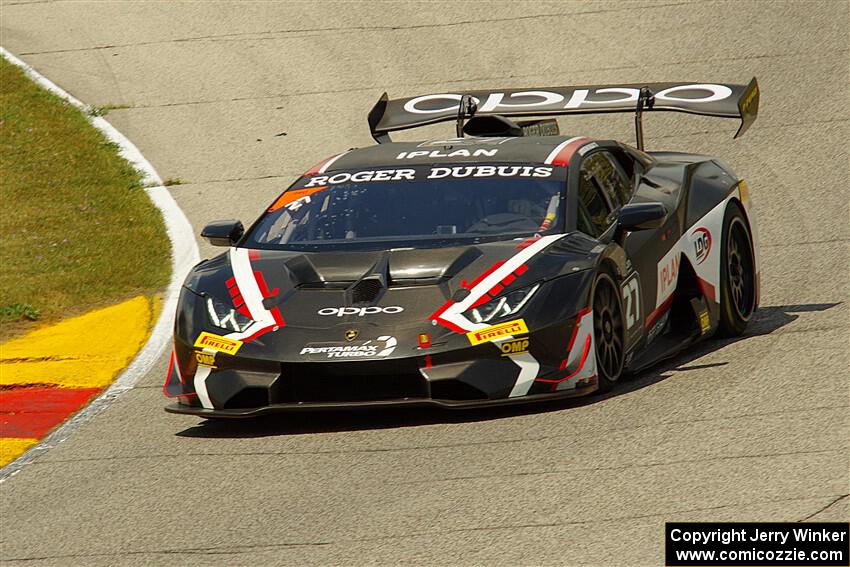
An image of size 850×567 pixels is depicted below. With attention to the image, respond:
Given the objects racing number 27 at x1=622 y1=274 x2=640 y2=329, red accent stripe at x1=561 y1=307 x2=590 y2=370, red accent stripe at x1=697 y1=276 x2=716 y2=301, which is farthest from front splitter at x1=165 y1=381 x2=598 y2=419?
red accent stripe at x1=697 y1=276 x2=716 y2=301

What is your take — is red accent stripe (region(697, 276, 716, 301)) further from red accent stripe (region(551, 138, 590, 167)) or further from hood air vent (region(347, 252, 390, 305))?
hood air vent (region(347, 252, 390, 305))

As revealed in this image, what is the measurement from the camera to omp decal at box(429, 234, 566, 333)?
715 cm

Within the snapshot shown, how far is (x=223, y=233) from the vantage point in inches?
339

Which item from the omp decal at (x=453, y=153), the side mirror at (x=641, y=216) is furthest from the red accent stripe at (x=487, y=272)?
the omp decal at (x=453, y=153)

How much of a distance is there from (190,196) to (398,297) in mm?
7229

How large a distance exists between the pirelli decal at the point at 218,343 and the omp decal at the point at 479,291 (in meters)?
0.94

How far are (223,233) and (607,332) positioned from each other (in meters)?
2.26

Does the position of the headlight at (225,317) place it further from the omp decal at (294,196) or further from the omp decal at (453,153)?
the omp decal at (453,153)

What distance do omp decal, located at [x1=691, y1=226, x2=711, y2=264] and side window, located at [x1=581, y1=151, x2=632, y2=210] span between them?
45cm

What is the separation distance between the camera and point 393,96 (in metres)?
16.6

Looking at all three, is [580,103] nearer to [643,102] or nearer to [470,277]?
[643,102]

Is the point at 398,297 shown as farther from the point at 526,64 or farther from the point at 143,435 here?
the point at 526,64

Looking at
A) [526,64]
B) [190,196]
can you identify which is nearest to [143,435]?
[190,196]

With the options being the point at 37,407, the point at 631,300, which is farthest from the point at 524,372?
the point at 37,407
